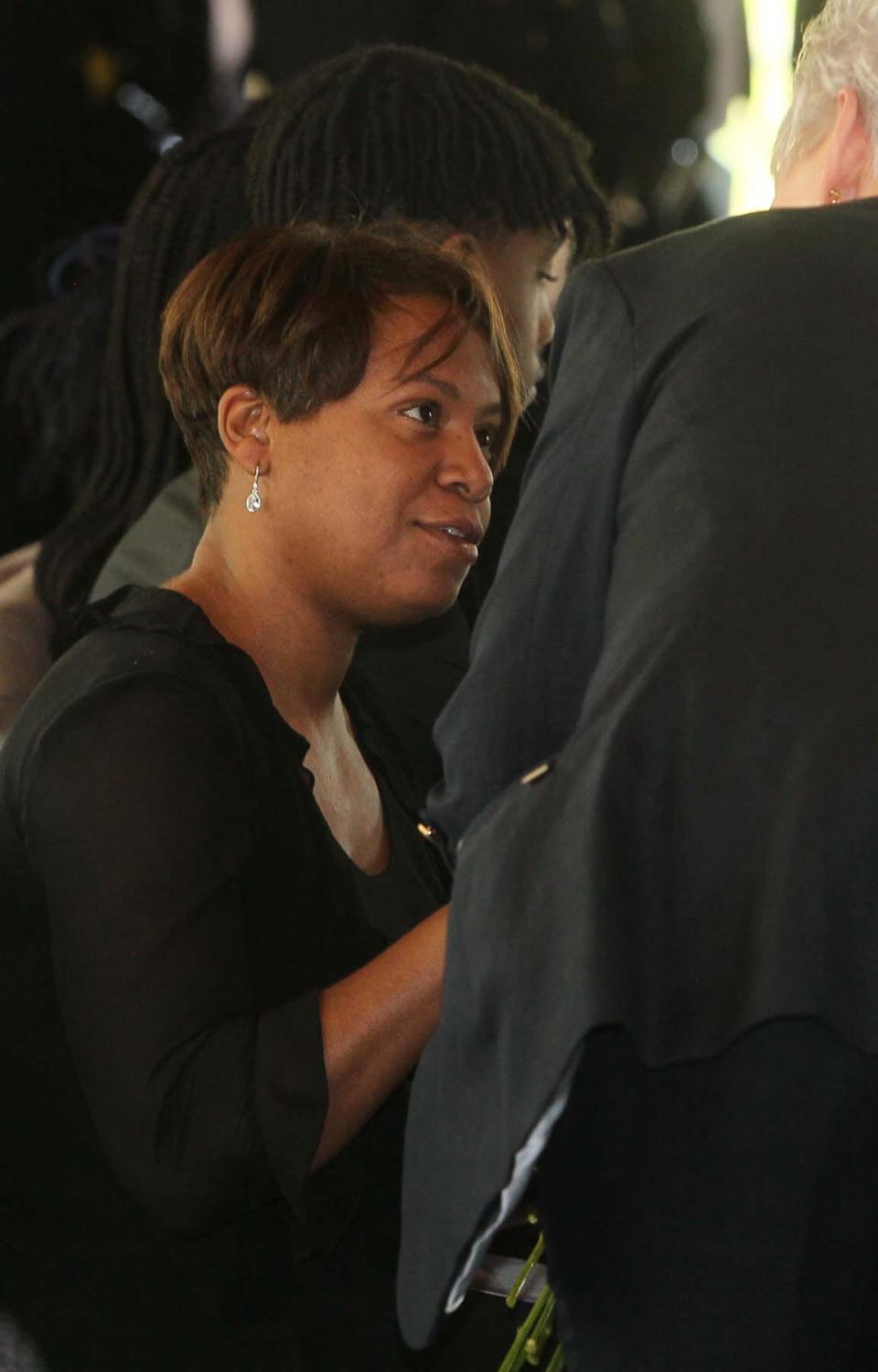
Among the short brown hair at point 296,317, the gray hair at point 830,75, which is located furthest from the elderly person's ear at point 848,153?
the short brown hair at point 296,317

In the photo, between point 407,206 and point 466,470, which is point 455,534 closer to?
point 466,470

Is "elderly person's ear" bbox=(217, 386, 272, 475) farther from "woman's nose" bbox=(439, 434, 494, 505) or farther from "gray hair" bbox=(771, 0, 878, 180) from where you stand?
"gray hair" bbox=(771, 0, 878, 180)

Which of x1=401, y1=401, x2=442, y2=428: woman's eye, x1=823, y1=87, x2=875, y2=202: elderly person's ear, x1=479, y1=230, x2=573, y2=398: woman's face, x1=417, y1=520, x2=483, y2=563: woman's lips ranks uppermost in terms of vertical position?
x1=823, y1=87, x2=875, y2=202: elderly person's ear

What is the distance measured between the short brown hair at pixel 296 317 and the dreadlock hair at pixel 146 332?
612 millimetres

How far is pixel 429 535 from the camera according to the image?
1.25 m

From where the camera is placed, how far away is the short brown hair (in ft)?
4.08

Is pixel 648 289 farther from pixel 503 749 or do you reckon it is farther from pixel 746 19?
pixel 746 19

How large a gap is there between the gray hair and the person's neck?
1.51 ft

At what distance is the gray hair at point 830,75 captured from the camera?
1.04 metres

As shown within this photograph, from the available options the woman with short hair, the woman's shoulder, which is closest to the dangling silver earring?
the woman with short hair

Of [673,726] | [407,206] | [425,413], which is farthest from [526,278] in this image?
[673,726]

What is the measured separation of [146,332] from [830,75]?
108 cm

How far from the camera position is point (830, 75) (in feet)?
3.51

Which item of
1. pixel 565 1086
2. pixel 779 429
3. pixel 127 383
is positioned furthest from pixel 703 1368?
pixel 127 383
